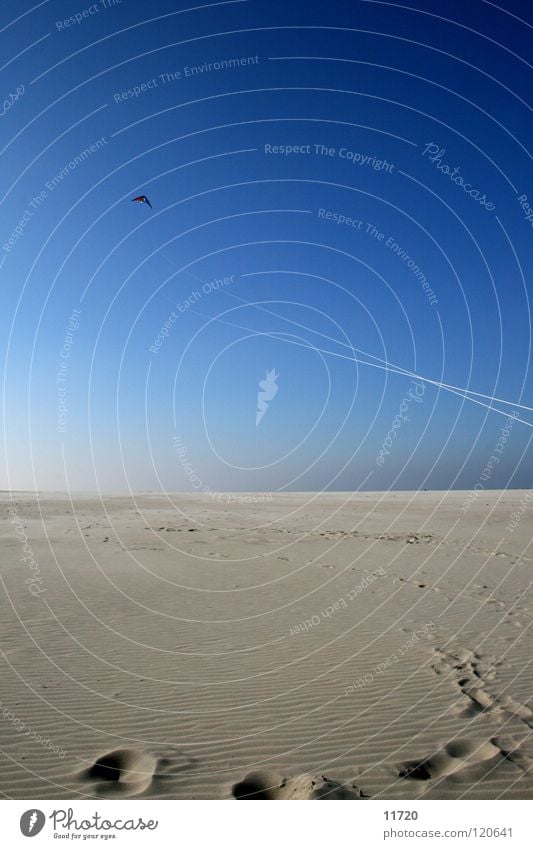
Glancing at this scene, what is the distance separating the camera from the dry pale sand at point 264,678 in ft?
19.6

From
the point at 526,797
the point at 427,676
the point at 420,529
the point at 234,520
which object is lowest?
the point at 526,797

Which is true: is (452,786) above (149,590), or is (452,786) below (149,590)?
below

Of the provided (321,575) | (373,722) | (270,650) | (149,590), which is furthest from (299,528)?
(373,722)

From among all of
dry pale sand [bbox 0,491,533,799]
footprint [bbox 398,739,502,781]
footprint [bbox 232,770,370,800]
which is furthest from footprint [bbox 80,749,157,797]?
footprint [bbox 398,739,502,781]

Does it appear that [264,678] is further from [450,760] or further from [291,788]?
[450,760]

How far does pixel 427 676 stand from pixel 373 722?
2103mm

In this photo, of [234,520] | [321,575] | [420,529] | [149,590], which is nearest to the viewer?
[149,590]

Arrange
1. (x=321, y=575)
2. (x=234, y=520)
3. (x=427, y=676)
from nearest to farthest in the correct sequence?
(x=427, y=676), (x=321, y=575), (x=234, y=520)

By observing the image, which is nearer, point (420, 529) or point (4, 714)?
point (4, 714)

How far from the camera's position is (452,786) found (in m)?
5.72

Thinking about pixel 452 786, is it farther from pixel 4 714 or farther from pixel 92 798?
pixel 4 714

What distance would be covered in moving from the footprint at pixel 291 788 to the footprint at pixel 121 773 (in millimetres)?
1061

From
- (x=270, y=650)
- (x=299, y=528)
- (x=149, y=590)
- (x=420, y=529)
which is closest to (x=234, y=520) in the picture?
(x=299, y=528)

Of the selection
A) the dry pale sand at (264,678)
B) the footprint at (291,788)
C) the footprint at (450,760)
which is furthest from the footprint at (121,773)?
the footprint at (450,760)
